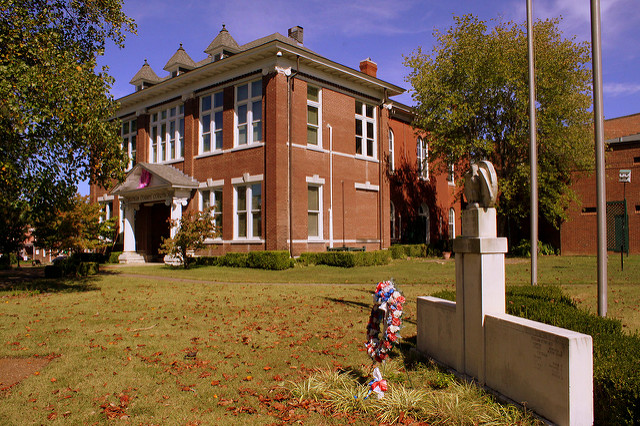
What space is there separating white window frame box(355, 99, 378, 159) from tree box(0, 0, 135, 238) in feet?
50.4

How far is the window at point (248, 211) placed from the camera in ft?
81.0

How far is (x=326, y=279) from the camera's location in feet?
57.3

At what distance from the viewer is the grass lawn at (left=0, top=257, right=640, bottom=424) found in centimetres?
502

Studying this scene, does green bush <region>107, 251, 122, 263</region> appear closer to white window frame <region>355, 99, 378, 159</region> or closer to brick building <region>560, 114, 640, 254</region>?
white window frame <region>355, 99, 378, 159</region>

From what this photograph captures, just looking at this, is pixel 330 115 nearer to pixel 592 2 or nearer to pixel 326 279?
pixel 326 279

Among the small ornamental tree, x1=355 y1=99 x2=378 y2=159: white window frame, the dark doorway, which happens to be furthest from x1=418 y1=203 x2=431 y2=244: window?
the dark doorway

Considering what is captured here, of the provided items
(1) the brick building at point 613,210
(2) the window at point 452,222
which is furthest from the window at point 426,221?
(1) the brick building at point 613,210

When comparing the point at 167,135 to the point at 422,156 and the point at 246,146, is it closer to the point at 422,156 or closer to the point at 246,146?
the point at 246,146

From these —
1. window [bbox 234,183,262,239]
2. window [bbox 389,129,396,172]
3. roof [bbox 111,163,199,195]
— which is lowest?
window [bbox 234,183,262,239]

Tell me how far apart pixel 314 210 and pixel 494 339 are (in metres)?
20.5

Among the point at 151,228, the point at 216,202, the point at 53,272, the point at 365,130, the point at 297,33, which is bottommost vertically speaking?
the point at 53,272

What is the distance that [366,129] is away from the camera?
28.5 m

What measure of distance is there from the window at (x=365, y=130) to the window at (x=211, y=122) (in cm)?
768

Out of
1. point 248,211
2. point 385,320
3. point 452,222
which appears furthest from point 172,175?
point 385,320
